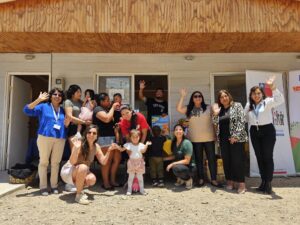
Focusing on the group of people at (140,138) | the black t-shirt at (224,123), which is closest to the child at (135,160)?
the group of people at (140,138)

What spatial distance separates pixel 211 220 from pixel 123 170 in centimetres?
288

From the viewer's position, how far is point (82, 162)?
3986 mm

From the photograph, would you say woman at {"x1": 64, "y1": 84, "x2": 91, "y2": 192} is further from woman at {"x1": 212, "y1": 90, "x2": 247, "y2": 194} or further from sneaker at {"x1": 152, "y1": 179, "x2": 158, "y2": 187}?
woman at {"x1": 212, "y1": 90, "x2": 247, "y2": 194}

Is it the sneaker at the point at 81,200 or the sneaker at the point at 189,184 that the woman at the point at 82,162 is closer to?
the sneaker at the point at 81,200

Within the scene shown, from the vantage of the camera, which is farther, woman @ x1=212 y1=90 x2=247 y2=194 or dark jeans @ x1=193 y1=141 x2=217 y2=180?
dark jeans @ x1=193 y1=141 x2=217 y2=180

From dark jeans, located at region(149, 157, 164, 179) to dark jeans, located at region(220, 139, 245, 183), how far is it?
1034mm

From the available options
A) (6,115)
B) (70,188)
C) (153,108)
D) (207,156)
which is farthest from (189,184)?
(6,115)

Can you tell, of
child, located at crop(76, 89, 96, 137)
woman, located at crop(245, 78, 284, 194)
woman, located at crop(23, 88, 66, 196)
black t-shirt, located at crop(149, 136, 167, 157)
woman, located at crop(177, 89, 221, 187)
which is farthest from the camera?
black t-shirt, located at crop(149, 136, 167, 157)

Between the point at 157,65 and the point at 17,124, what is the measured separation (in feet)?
11.7

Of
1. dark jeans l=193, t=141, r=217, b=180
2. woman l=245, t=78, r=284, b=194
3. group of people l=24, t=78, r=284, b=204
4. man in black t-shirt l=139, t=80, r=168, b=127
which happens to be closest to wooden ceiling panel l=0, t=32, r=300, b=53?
man in black t-shirt l=139, t=80, r=168, b=127

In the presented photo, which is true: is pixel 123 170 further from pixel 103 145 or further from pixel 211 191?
pixel 211 191

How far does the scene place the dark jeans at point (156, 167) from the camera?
15.4ft

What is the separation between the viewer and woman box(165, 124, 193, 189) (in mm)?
4457

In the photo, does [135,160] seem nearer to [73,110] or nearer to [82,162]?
[82,162]
